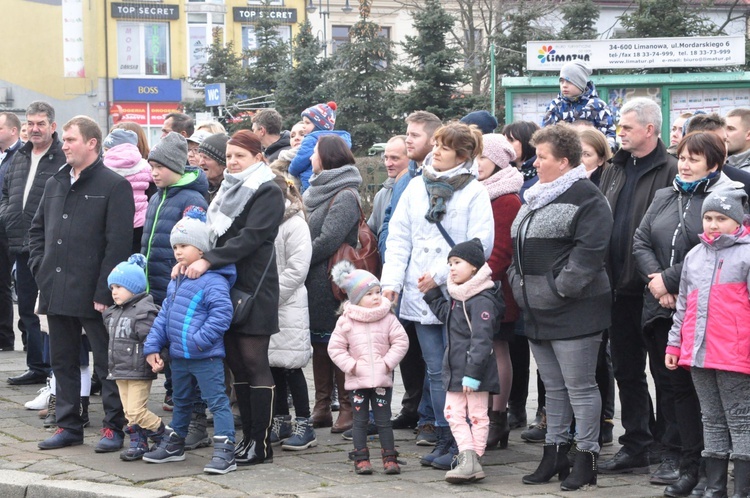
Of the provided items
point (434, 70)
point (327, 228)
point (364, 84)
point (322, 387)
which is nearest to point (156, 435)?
point (322, 387)

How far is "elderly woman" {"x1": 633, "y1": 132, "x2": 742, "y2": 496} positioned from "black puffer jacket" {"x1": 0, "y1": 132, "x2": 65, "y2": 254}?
199 inches

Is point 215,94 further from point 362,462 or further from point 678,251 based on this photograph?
point 678,251

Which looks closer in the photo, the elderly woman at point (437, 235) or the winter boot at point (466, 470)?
the winter boot at point (466, 470)

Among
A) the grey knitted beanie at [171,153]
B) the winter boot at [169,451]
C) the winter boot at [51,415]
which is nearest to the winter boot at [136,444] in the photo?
→ the winter boot at [169,451]

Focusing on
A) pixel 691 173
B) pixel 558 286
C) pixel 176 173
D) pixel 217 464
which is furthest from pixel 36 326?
pixel 691 173

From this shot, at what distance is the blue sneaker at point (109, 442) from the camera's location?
25.3 ft

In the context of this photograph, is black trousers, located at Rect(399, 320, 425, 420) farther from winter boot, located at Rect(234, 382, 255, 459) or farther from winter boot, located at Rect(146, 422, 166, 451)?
winter boot, located at Rect(146, 422, 166, 451)

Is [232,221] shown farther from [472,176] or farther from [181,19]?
Result: [181,19]

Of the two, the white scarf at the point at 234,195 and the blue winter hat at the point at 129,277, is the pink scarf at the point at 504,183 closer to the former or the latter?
the white scarf at the point at 234,195

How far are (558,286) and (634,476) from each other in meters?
1.40

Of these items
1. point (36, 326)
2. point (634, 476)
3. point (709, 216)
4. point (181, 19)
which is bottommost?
point (634, 476)

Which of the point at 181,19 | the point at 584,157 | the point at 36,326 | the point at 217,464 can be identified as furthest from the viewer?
the point at 181,19

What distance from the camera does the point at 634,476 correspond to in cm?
707

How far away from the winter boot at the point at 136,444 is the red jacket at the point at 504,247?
2490mm
